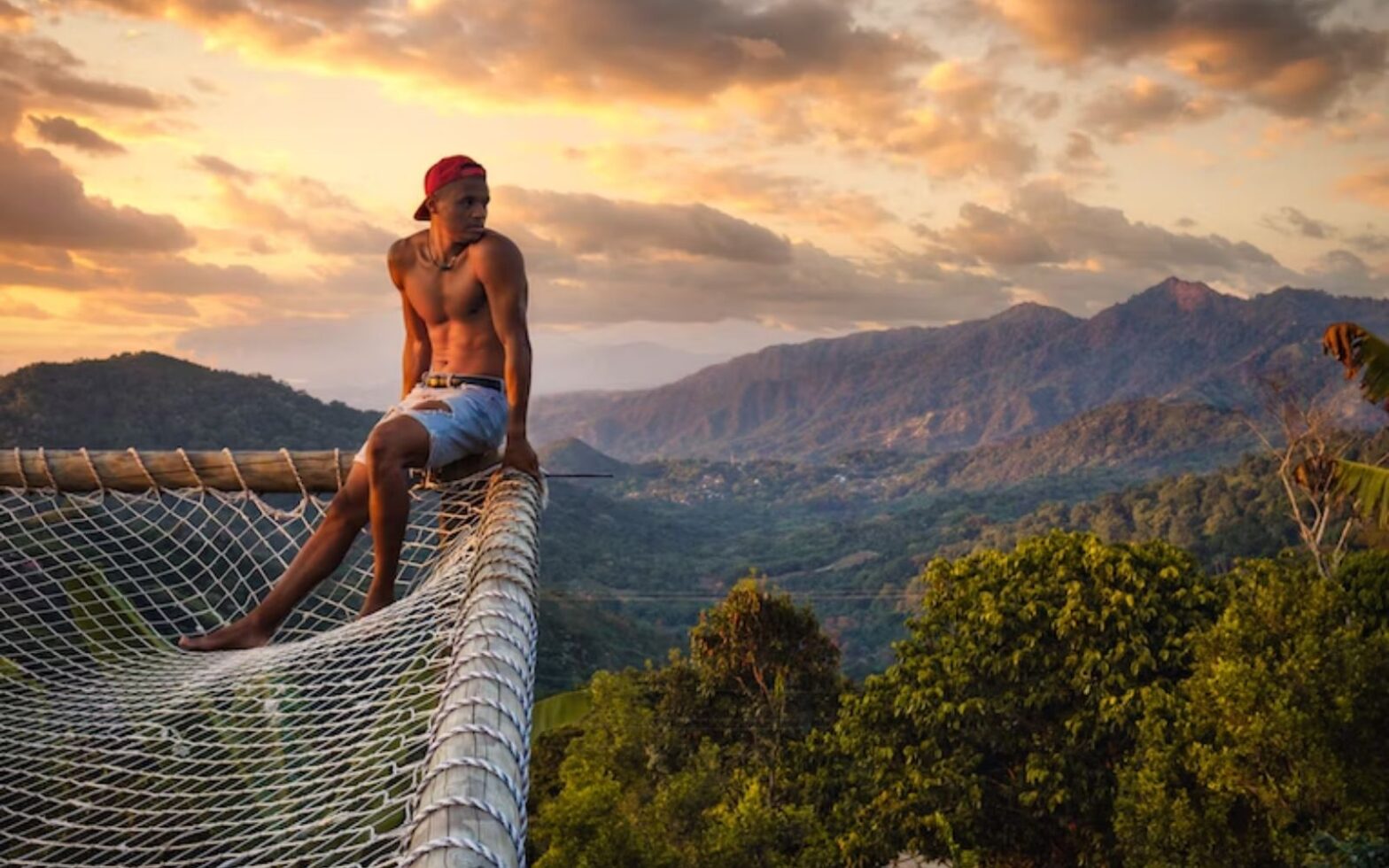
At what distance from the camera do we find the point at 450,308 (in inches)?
110

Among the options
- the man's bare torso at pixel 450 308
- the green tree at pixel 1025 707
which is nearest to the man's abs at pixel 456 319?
the man's bare torso at pixel 450 308

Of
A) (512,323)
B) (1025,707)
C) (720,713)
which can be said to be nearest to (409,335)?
(512,323)

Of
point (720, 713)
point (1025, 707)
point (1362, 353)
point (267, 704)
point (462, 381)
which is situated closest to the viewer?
point (267, 704)

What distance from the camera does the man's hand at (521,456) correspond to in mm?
2623

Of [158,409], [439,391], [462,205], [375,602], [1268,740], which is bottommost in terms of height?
[1268,740]

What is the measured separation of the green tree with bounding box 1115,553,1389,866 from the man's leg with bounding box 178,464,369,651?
7.45 metres

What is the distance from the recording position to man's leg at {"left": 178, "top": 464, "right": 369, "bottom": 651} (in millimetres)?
2545

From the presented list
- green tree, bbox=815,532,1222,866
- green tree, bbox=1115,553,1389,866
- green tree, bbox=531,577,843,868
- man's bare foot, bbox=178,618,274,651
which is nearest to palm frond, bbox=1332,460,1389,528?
green tree, bbox=1115,553,1389,866

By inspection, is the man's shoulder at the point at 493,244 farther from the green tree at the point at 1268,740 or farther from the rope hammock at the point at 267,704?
the green tree at the point at 1268,740

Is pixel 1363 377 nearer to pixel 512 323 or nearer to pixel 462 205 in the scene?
pixel 512 323

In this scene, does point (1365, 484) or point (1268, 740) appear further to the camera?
point (1365, 484)

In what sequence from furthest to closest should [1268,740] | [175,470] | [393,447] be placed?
[1268,740], [175,470], [393,447]

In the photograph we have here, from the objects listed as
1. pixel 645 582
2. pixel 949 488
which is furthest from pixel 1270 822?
pixel 949 488

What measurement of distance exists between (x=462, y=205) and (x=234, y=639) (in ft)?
3.92
